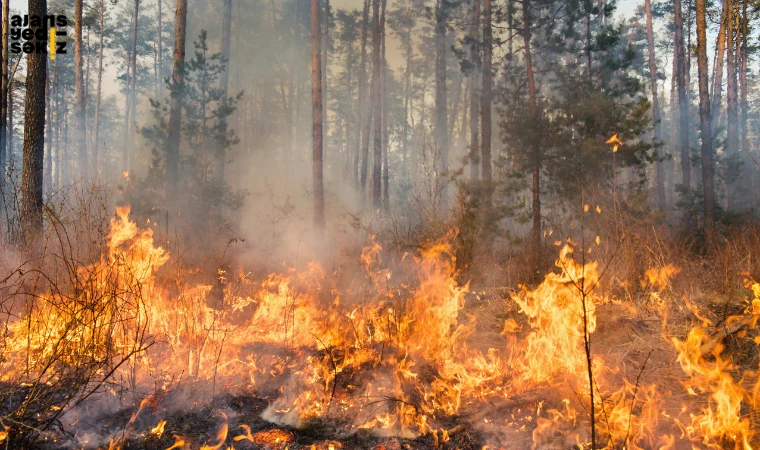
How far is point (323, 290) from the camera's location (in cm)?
630

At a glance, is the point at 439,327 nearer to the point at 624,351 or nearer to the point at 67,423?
the point at 624,351

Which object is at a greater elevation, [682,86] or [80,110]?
[682,86]

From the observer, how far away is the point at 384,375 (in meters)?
4.08

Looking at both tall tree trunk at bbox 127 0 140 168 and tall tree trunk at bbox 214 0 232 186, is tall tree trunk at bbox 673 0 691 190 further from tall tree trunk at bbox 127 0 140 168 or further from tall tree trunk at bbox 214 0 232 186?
tall tree trunk at bbox 127 0 140 168

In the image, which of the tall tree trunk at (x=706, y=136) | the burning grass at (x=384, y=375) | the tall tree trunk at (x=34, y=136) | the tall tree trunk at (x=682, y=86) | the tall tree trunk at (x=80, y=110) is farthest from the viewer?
the tall tree trunk at (x=80, y=110)

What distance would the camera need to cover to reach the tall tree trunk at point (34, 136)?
745 centimetres

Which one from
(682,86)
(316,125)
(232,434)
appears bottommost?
(232,434)

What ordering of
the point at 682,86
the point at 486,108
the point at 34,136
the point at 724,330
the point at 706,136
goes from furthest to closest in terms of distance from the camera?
the point at 682,86, the point at 486,108, the point at 706,136, the point at 34,136, the point at 724,330

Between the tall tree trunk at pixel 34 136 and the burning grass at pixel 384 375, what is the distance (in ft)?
9.53

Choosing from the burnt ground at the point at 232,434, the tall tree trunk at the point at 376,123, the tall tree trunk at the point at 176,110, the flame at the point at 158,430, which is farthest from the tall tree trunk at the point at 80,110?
the flame at the point at 158,430

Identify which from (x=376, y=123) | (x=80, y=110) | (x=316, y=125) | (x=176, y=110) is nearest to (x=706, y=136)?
(x=376, y=123)

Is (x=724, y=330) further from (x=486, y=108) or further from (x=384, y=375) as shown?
(x=486, y=108)

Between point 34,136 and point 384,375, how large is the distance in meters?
7.83

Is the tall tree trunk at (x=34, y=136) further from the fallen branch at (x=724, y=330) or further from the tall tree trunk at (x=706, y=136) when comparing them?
the tall tree trunk at (x=706, y=136)
